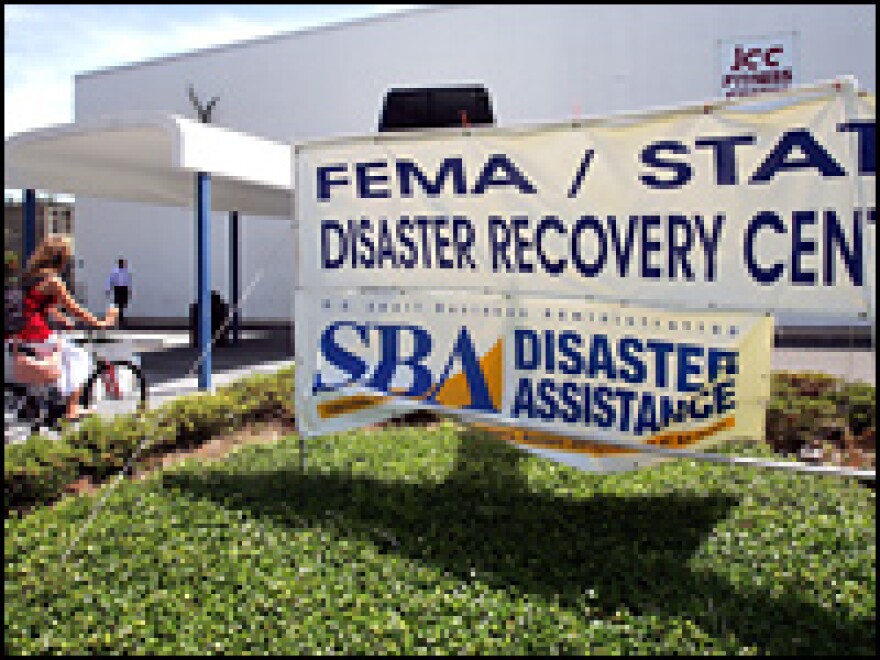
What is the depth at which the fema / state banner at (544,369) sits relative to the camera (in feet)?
14.8

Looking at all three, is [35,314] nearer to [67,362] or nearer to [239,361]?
[67,362]

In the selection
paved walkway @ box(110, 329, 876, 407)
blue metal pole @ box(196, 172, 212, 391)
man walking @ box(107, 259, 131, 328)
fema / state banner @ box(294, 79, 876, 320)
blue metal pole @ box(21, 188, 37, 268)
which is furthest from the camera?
man walking @ box(107, 259, 131, 328)

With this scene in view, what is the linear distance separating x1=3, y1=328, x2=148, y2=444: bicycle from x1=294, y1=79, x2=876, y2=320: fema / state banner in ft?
8.96

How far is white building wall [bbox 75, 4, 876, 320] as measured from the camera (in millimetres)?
17203

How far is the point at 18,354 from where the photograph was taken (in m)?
6.42

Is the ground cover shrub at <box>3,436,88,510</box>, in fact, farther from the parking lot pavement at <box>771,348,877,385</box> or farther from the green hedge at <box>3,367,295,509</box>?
the parking lot pavement at <box>771,348,877,385</box>

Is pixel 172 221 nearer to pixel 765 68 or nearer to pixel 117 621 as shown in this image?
pixel 765 68

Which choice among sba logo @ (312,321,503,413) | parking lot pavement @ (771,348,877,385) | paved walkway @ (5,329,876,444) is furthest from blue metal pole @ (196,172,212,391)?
parking lot pavement @ (771,348,877,385)

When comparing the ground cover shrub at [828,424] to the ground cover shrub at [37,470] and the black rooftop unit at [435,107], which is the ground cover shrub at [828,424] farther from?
the black rooftop unit at [435,107]

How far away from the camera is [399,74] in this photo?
20000 millimetres

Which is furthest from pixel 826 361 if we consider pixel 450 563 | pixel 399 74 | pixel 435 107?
pixel 399 74

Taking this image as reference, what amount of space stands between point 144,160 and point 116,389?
4.87 m

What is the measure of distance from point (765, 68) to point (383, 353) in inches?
599

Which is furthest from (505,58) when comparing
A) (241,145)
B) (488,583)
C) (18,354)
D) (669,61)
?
(488,583)
